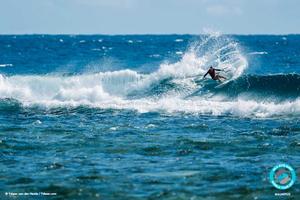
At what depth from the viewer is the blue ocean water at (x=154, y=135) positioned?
50.0 feet

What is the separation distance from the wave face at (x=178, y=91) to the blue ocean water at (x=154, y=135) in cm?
7

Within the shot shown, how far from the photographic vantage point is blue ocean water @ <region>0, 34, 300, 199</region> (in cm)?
1523

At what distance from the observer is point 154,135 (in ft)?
71.4

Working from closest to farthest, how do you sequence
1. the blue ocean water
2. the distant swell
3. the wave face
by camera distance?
1. the blue ocean water
2. the wave face
3. the distant swell

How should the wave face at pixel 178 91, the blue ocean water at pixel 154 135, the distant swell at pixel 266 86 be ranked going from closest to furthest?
1. the blue ocean water at pixel 154 135
2. the wave face at pixel 178 91
3. the distant swell at pixel 266 86

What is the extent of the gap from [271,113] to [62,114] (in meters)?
9.56

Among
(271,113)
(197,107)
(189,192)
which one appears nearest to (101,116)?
(197,107)

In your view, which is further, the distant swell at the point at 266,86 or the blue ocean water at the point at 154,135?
the distant swell at the point at 266,86

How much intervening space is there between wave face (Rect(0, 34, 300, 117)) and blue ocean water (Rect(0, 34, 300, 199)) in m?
0.07

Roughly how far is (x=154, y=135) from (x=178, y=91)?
45.6 feet

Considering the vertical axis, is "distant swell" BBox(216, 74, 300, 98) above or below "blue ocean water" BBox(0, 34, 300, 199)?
above

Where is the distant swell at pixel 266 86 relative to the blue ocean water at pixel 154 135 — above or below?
above

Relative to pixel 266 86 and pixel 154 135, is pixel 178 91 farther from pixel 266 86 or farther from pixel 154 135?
pixel 154 135

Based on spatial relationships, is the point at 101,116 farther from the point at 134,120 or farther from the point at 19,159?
the point at 19,159
